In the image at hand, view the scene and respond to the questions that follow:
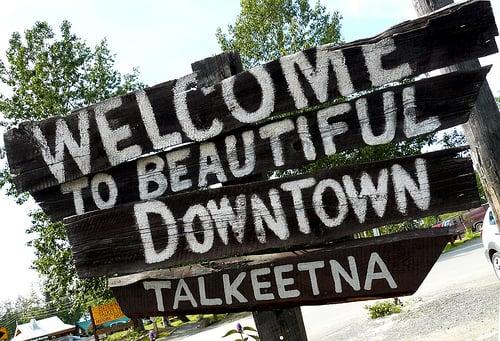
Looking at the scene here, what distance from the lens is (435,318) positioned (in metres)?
9.31

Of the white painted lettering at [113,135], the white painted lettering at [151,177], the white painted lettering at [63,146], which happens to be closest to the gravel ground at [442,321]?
the white painted lettering at [151,177]

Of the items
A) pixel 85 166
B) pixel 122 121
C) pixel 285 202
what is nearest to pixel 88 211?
pixel 85 166

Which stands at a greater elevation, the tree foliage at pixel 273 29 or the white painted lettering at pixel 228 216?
the tree foliage at pixel 273 29

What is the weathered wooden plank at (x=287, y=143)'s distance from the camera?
2.28m

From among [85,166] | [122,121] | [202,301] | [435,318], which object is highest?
[122,121]

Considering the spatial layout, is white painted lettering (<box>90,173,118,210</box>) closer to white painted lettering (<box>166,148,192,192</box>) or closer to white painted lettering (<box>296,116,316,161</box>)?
white painted lettering (<box>166,148,192,192</box>)

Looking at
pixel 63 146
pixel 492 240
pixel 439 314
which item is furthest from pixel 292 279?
pixel 439 314

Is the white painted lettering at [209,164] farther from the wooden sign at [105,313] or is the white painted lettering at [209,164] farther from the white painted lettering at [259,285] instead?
the wooden sign at [105,313]

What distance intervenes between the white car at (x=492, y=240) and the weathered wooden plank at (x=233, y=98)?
6592 mm

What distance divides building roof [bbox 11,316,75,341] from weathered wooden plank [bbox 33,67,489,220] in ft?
121

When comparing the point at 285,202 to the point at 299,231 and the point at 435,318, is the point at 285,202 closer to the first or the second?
the point at 299,231

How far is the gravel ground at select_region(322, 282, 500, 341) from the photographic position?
7.56 metres

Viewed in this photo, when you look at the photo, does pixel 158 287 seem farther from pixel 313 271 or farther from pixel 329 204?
pixel 329 204

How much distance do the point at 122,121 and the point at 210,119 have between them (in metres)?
0.46
